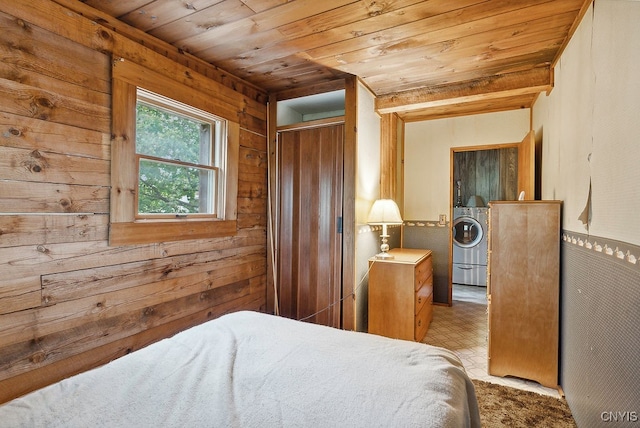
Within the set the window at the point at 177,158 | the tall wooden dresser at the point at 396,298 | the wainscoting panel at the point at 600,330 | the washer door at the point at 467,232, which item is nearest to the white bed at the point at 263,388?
the wainscoting panel at the point at 600,330

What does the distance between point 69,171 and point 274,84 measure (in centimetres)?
191

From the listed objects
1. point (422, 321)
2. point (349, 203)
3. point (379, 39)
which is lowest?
point (422, 321)

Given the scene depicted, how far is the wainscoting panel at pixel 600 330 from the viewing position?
1181 millimetres

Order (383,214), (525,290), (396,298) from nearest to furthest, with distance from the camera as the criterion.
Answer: (525,290)
(396,298)
(383,214)

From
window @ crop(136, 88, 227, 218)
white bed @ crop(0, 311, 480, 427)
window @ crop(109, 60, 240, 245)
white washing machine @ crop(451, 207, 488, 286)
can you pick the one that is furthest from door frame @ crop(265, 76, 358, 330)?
white washing machine @ crop(451, 207, 488, 286)

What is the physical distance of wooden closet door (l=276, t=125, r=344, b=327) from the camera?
2910 mm

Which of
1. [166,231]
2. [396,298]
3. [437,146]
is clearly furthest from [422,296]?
[166,231]

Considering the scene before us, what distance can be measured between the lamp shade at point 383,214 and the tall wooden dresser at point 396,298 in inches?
14.2

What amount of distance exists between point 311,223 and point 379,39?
5.48 feet

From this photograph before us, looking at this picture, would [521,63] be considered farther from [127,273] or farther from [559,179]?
[127,273]

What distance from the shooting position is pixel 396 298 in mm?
2717

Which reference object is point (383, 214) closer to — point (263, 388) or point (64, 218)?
point (263, 388)

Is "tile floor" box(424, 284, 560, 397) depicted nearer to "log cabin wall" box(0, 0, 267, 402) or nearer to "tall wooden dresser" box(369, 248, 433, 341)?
"tall wooden dresser" box(369, 248, 433, 341)

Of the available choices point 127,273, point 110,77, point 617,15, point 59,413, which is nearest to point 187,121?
point 110,77
